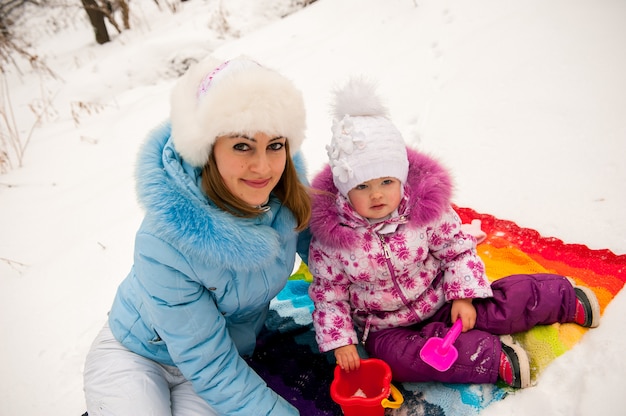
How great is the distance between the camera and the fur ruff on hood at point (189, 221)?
1.24 meters

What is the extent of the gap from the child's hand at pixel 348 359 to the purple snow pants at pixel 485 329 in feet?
0.48

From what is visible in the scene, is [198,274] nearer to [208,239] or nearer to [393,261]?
[208,239]

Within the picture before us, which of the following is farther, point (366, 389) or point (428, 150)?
point (428, 150)

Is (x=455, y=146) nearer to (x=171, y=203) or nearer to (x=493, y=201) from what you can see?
(x=493, y=201)

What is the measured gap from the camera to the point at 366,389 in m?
1.55

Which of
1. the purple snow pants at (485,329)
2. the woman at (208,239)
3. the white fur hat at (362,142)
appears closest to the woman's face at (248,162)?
the woman at (208,239)

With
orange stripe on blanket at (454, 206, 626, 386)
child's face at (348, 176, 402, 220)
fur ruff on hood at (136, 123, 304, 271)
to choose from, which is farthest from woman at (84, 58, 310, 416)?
orange stripe on blanket at (454, 206, 626, 386)

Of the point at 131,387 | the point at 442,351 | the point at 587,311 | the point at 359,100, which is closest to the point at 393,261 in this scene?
the point at 442,351

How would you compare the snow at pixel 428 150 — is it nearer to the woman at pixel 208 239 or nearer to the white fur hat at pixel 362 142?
the woman at pixel 208 239

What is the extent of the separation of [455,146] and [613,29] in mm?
1406

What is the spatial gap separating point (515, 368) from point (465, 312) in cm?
24

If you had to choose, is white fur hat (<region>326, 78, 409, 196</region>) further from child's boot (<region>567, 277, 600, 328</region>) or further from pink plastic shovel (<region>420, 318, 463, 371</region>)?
child's boot (<region>567, 277, 600, 328</region>)

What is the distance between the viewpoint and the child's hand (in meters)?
1.49

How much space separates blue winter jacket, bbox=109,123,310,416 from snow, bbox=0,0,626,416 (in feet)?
2.65
